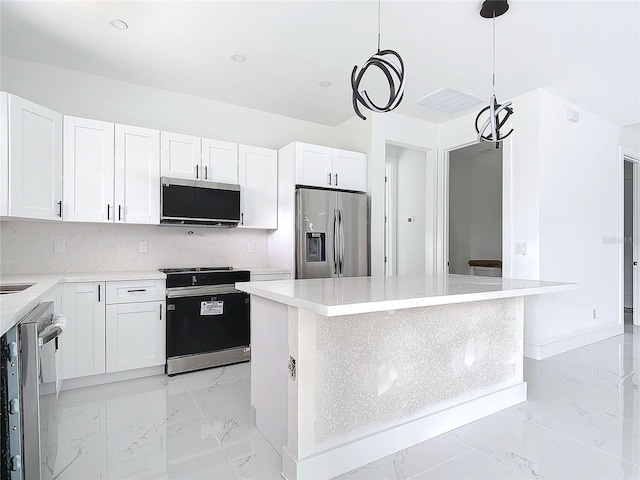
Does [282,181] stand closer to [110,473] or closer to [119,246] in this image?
[119,246]

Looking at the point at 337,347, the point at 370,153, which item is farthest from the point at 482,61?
the point at 337,347

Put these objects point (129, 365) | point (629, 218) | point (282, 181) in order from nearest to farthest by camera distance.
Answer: point (129, 365) → point (282, 181) → point (629, 218)

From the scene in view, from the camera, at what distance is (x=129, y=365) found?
3039 millimetres

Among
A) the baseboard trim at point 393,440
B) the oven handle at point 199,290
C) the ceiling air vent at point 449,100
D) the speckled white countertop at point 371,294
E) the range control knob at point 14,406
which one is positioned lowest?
the baseboard trim at point 393,440

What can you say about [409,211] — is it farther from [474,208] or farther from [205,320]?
[205,320]

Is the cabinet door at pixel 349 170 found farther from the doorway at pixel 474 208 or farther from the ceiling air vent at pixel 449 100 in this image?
the doorway at pixel 474 208

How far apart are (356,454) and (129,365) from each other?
6.93 ft

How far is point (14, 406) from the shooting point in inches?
51.8

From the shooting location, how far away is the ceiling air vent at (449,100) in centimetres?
359

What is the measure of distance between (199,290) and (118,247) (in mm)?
938

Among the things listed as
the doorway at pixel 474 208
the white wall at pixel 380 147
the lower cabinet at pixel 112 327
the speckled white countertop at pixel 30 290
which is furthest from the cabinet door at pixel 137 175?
the doorway at pixel 474 208

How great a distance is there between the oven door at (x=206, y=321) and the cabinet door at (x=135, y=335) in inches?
3.3

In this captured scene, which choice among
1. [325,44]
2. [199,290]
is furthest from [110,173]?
[325,44]

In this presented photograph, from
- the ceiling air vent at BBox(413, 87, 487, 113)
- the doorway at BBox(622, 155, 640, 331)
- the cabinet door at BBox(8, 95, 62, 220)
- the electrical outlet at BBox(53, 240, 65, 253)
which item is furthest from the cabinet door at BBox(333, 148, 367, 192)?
the doorway at BBox(622, 155, 640, 331)
